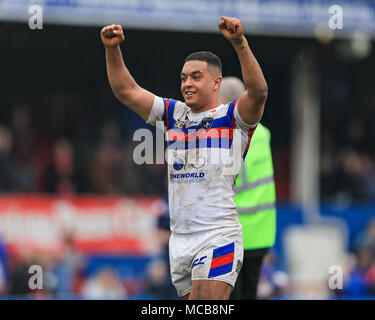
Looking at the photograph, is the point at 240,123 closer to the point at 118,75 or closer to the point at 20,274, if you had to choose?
the point at 118,75

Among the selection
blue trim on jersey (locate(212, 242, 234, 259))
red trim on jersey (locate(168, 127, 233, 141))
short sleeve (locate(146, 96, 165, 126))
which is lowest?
blue trim on jersey (locate(212, 242, 234, 259))

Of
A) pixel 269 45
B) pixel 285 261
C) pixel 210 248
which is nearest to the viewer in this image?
pixel 210 248

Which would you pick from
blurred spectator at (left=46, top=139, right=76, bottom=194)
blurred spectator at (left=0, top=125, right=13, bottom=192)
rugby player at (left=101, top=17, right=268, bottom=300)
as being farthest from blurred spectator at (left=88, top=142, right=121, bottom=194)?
rugby player at (left=101, top=17, right=268, bottom=300)

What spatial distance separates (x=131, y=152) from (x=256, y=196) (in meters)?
8.22

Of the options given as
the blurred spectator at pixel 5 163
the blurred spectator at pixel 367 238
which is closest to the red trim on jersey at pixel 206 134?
the blurred spectator at pixel 5 163

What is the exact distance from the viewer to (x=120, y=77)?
5457 mm

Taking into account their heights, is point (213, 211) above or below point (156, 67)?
below

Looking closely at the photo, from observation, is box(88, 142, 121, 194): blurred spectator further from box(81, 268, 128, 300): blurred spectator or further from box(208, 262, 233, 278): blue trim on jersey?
box(208, 262, 233, 278): blue trim on jersey

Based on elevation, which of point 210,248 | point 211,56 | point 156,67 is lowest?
point 210,248

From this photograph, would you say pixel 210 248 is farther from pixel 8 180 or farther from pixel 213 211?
pixel 8 180

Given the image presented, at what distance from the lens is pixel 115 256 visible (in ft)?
40.8

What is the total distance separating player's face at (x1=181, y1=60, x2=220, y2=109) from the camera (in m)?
5.30

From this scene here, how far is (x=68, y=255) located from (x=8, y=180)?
5.86 feet

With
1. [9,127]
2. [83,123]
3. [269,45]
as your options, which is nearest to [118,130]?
[83,123]
